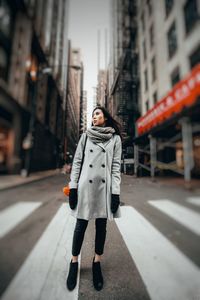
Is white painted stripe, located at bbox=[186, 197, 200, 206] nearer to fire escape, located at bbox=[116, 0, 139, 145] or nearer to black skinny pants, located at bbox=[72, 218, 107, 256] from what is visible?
fire escape, located at bbox=[116, 0, 139, 145]

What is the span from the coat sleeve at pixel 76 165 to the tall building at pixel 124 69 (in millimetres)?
385

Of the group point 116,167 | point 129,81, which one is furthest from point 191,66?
point 116,167

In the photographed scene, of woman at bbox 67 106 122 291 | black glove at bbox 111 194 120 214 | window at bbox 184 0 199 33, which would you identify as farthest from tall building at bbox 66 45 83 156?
window at bbox 184 0 199 33

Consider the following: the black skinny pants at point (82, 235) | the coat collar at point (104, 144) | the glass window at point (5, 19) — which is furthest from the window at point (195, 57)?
the black skinny pants at point (82, 235)

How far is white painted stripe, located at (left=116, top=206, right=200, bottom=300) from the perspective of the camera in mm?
925

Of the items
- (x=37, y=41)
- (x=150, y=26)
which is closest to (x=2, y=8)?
(x=37, y=41)

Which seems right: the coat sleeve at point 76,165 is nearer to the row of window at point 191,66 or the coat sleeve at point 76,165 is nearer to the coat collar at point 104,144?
the coat collar at point 104,144

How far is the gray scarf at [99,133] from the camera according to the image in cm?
119

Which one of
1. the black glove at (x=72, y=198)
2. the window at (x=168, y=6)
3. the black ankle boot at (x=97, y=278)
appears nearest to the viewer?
the window at (x=168, y=6)

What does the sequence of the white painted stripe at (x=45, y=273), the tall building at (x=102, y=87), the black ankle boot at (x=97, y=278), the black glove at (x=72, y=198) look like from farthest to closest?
the tall building at (x=102, y=87) < the black glove at (x=72, y=198) < the black ankle boot at (x=97, y=278) < the white painted stripe at (x=45, y=273)

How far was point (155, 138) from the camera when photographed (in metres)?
0.87

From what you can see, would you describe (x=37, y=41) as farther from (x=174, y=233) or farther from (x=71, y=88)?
(x=174, y=233)

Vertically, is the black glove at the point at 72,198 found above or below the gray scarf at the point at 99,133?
below

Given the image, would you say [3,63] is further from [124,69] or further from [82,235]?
[82,235]
